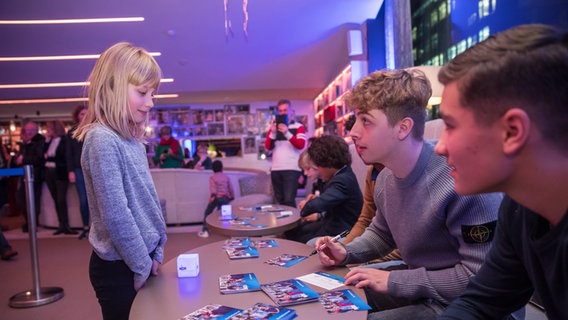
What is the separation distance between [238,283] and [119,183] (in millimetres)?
546

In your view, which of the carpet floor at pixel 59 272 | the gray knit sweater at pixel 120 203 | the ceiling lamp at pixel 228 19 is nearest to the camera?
the gray knit sweater at pixel 120 203

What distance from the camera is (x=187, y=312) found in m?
0.94

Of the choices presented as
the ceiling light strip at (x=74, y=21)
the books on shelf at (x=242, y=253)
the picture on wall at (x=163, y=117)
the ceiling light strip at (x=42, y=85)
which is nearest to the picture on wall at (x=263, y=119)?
the picture on wall at (x=163, y=117)

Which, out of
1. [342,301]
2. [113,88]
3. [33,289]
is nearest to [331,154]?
[113,88]

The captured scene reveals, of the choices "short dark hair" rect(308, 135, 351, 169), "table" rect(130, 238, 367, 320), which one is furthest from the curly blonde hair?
"short dark hair" rect(308, 135, 351, 169)

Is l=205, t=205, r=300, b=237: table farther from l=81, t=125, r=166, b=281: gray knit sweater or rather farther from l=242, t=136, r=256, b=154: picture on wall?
l=242, t=136, r=256, b=154: picture on wall

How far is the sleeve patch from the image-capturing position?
1.01 m

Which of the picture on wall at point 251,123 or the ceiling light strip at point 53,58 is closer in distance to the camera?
the ceiling light strip at point 53,58

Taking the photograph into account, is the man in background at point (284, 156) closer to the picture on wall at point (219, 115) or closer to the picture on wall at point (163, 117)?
the picture on wall at point (219, 115)

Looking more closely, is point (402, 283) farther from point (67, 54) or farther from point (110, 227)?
point (67, 54)

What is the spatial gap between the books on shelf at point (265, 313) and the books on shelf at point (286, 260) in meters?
0.36

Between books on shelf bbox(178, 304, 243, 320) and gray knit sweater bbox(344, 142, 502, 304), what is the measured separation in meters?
0.47

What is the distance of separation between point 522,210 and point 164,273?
42.9 inches

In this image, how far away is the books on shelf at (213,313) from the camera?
89cm
